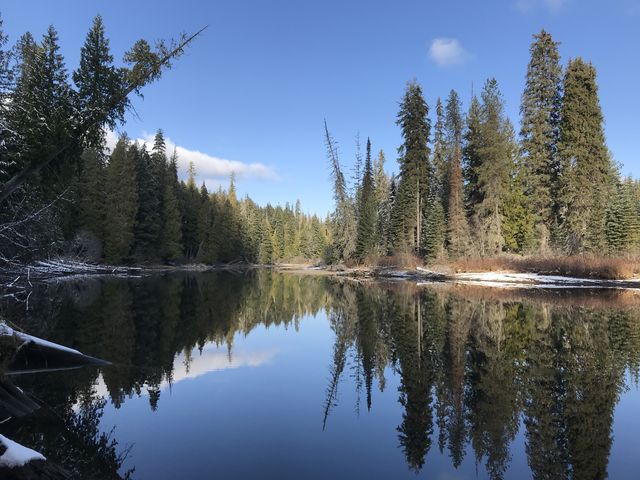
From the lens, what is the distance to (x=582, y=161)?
36688 mm

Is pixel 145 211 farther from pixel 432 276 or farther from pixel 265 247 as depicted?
pixel 265 247

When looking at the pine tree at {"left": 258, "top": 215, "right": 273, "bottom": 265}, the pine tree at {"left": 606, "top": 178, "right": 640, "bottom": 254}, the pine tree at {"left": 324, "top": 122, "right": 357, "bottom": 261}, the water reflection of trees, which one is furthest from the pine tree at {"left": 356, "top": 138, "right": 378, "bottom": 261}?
the pine tree at {"left": 258, "top": 215, "right": 273, "bottom": 265}

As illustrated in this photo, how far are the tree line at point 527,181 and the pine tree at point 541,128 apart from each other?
0.29 feet

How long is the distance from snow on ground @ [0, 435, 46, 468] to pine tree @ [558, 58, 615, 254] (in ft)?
126

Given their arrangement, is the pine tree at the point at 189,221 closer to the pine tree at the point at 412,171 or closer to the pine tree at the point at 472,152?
the pine tree at the point at 412,171

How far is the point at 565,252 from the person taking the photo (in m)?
34.7

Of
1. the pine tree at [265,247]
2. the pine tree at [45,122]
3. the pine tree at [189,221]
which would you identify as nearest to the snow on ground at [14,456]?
the pine tree at [45,122]

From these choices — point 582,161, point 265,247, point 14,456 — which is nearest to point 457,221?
point 582,161

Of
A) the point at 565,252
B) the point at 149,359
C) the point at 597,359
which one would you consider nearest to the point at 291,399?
the point at 149,359

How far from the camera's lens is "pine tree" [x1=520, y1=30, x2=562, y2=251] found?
128ft

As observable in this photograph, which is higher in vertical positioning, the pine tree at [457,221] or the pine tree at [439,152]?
the pine tree at [439,152]

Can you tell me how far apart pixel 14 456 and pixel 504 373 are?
8.57 m

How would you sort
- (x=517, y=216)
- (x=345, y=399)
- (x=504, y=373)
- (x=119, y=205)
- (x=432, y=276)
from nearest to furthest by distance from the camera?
(x=345, y=399) → (x=504, y=373) → (x=432, y=276) → (x=517, y=216) → (x=119, y=205)

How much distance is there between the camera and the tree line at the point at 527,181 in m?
37.0
